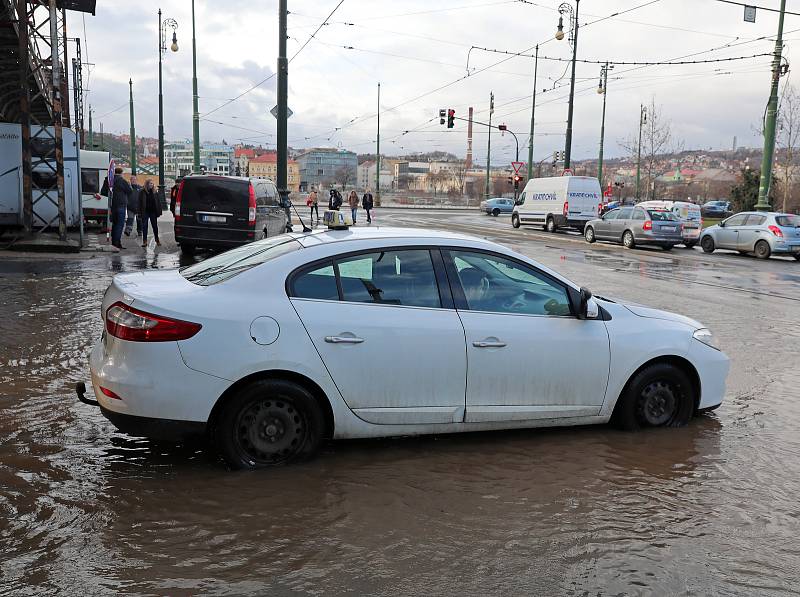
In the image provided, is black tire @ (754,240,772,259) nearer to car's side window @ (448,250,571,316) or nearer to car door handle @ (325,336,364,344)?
car's side window @ (448,250,571,316)

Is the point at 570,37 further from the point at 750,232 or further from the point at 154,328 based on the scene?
the point at 154,328

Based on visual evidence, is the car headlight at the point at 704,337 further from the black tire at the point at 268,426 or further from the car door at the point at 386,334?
the black tire at the point at 268,426

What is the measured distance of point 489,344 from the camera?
4.89m

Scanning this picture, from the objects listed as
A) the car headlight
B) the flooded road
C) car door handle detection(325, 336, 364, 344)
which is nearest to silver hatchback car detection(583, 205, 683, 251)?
the flooded road

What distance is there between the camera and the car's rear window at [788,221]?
23344mm

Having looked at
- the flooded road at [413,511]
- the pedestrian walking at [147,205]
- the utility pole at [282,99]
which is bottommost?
the flooded road at [413,511]

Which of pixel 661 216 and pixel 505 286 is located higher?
pixel 661 216

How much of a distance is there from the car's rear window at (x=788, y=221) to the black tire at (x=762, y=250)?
0.74 metres

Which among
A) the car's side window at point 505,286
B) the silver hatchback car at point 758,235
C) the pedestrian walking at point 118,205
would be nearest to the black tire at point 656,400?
the car's side window at point 505,286

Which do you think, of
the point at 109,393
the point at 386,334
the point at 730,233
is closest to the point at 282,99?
the point at 730,233

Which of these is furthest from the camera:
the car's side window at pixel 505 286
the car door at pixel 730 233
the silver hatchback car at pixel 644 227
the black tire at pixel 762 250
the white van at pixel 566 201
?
the white van at pixel 566 201

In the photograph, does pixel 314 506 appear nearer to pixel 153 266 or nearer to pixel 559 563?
pixel 559 563

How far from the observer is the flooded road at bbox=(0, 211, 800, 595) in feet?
11.2

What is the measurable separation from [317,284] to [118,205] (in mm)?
15646
